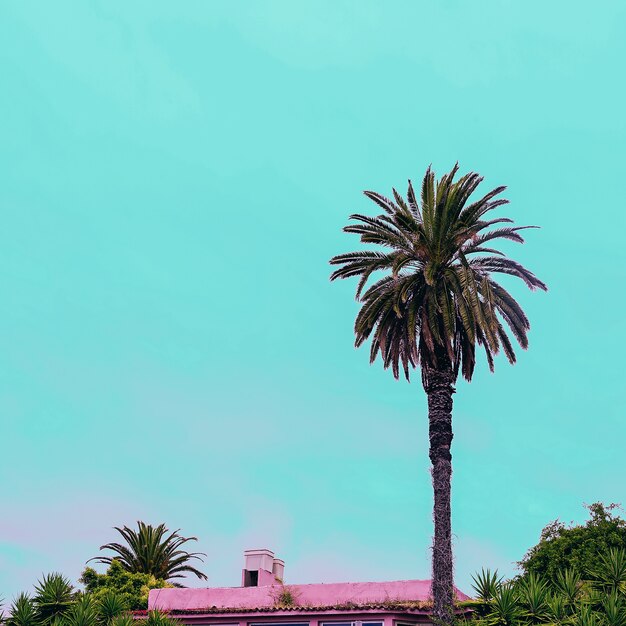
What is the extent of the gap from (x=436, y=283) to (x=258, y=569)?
17563 millimetres

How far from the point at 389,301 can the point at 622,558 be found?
15.6 metres

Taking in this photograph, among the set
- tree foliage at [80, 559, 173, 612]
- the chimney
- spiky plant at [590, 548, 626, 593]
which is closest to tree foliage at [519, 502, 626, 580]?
spiky plant at [590, 548, 626, 593]

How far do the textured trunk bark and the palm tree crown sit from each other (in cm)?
106

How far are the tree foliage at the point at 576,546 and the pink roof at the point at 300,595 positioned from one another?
4637mm

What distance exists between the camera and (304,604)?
136 ft

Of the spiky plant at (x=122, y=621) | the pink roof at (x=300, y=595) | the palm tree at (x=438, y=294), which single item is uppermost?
the palm tree at (x=438, y=294)

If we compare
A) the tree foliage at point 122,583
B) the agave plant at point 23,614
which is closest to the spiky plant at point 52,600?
the agave plant at point 23,614

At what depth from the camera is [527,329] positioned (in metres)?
44.7

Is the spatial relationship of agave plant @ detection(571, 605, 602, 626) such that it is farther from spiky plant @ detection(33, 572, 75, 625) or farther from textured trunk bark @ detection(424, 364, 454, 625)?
spiky plant @ detection(33, 572, 75, 625)

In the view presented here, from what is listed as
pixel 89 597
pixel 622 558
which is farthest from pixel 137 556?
pixel 622 558

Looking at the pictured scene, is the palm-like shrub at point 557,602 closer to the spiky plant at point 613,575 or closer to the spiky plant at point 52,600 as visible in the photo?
the spiky plant at point 613,575

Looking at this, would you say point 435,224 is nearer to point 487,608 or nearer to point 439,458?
point 439,458

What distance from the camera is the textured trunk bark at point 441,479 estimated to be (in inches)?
1512

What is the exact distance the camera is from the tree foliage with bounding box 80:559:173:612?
177ft
